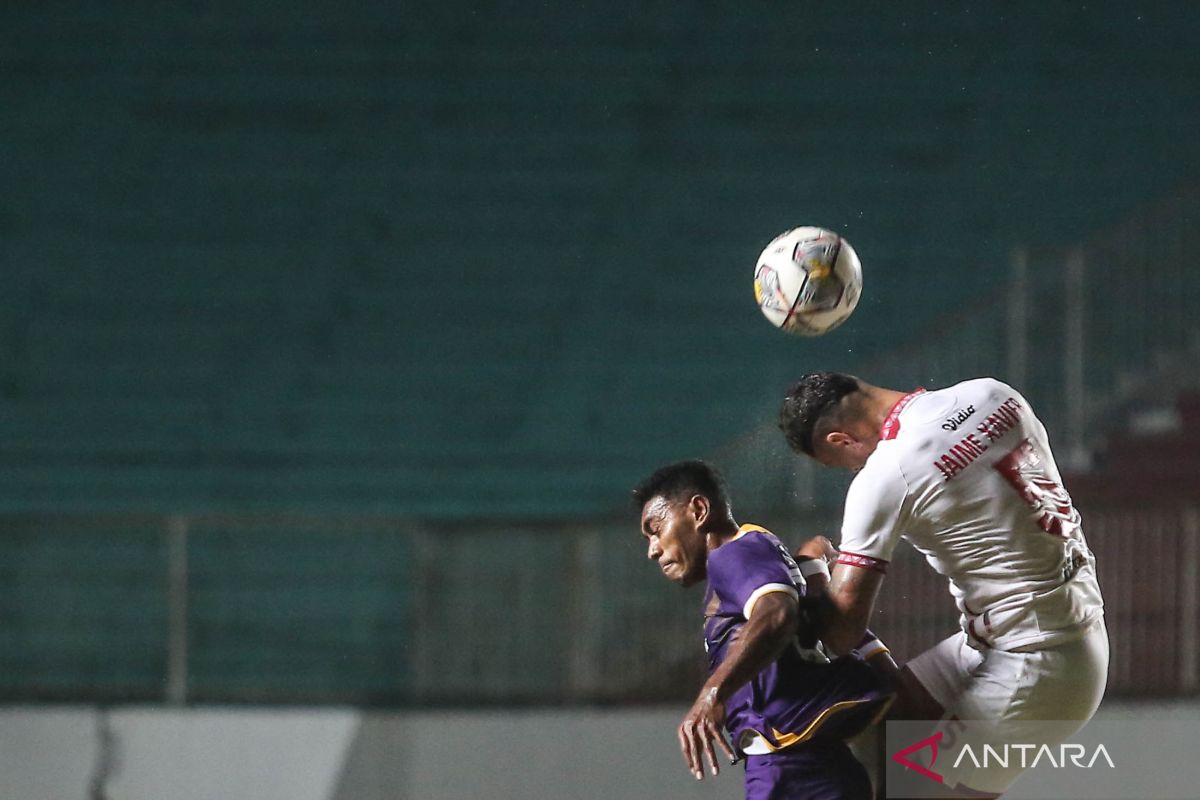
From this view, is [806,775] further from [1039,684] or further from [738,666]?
[1039,684]

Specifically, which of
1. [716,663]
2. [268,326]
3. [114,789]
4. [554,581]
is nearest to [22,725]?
[114,789]

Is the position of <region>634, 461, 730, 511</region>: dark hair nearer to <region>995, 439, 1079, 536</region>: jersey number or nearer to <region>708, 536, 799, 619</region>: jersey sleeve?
<region>708, 536, 799, 619</region>: jersey sleeve

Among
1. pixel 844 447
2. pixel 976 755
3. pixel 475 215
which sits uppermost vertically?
pixel 475 215

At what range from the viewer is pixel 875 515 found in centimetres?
354

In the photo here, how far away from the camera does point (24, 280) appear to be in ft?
35.2

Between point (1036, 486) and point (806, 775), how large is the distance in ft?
2.71

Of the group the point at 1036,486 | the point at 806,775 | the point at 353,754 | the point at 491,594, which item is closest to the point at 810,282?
the point at 1036,486

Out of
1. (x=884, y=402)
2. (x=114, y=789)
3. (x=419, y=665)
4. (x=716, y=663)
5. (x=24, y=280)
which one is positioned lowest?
(x=114, y=789)

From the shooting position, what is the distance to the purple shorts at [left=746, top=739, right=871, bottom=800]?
3.50m

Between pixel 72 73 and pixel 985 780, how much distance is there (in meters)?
9.16

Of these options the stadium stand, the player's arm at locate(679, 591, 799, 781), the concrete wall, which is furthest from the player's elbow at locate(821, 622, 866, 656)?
the stadium stand

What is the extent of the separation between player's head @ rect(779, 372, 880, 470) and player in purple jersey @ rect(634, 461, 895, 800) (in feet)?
0.72

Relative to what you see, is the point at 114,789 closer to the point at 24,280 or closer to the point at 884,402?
the point at 884,402

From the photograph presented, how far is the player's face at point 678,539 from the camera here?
3623mm
